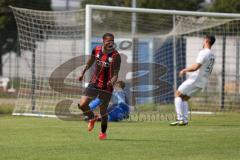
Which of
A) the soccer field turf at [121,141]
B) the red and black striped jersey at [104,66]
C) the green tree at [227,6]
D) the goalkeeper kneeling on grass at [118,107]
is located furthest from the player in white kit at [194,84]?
the green tree at [227,6]

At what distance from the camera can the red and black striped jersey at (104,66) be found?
44.9 feet

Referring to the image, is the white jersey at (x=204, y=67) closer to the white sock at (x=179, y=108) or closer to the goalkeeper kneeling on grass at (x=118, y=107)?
the white sock at (x=179, y=108)

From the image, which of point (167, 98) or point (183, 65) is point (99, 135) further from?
point (183, 65)

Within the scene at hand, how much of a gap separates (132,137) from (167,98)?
1097 cm

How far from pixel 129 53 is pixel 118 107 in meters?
5.11

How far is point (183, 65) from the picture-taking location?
26.9 metres

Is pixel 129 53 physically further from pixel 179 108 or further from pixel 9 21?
pixel 9 21

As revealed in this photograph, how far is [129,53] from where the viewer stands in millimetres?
23484

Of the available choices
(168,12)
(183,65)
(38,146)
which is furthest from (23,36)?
(38,146)

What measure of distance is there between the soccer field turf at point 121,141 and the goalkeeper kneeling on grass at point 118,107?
0.86m

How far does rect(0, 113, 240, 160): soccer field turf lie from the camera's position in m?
10.7

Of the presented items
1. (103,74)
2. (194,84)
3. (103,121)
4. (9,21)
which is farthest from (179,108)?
(9,21)

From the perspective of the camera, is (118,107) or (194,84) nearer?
(194,84)

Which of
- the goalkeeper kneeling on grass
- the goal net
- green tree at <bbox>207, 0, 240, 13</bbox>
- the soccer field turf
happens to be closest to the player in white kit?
the soccer field turf
